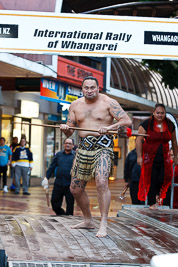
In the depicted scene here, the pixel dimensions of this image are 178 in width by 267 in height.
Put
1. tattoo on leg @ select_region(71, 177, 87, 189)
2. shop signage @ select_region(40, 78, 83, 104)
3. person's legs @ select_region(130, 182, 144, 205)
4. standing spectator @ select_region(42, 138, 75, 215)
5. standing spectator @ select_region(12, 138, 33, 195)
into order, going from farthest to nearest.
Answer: shop signage @ select_region(40, 78, 83, 104) → standing spectator @ select_region(12, 138, 33, 195) → person's legs @ select_region(130, 182, 144, 205) → standing spectator @ select_region(42, 138, 75, 215) → tattoo on leg @ select_region(71, 177, 87, 189)

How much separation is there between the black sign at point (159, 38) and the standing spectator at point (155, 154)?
76.8 inches

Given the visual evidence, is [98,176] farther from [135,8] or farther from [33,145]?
[33,145]

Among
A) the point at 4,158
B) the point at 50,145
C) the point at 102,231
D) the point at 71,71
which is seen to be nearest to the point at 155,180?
the point at 102,231

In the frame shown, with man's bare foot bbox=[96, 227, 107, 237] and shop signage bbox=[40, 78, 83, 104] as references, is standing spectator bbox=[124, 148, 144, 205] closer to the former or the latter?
man's bare foot bbox=[96, 227, 107, 237]

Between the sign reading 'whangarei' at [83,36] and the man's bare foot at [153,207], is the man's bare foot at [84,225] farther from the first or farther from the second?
the man's bare foot at [153,207]

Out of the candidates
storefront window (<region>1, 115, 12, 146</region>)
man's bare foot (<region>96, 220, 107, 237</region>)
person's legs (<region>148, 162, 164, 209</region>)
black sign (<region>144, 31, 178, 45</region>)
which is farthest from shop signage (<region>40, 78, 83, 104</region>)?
man's bare foot (<region>96, 220, 107, 237</region>)

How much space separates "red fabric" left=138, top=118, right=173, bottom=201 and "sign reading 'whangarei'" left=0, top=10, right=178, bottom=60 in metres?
2.13

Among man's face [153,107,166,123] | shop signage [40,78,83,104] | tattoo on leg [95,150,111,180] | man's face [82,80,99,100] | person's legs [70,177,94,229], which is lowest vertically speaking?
person's legs [70,177,94,229]

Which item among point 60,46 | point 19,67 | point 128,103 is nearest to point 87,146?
point 60,46

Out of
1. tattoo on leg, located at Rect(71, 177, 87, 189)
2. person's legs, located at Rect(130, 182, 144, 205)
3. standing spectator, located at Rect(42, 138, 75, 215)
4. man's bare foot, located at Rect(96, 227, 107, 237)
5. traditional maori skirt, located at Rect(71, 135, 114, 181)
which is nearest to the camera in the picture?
man's bare foot, located at Rect(96, 227, 107, 237)

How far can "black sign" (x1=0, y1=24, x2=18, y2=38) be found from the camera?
7.48 metres

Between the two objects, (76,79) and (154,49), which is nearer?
(154,49)

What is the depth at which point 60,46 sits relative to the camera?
746 centimetres

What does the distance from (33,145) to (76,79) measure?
350cm
